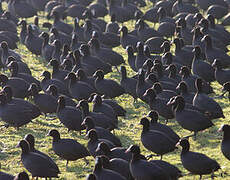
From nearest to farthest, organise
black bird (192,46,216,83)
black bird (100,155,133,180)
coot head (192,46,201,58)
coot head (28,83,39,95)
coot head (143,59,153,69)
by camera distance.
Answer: black bird (100,155,133,180) < coot head (28,83,39,95) < black bird (192,46,216,83) < coot head (192,46,201,58) < coot head (143,59,153,69)

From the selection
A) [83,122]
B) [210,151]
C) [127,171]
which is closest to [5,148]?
[83,122]

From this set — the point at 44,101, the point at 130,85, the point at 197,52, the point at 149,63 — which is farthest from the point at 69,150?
the point at 197,52

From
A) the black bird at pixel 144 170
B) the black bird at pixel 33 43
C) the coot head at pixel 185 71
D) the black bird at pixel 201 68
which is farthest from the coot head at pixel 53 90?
the black bird at pixel 33 43

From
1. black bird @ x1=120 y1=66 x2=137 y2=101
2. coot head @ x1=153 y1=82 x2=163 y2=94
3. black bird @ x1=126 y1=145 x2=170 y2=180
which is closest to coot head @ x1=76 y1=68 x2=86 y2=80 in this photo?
black bird @ x1=120 y1=66 x2=137 y2=101

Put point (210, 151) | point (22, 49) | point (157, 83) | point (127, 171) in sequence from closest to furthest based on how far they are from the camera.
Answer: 1. point (127, 171)
2. point (210, 151)
3. point (157, 83)
4. point (22, 49)

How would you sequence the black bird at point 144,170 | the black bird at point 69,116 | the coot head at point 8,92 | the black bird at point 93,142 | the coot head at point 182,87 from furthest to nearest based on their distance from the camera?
the coot head at point 182,87
the coot head at point 8,92
the black bird at point 69,116
the black bird at point 93,142
the black bird at point 144,170

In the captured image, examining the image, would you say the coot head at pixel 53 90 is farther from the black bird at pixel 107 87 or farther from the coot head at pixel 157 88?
the coot head at pixel 157 88

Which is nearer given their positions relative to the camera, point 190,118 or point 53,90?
point 190,118

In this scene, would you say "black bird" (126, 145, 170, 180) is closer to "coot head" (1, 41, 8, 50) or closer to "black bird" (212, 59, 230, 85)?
"black bird" (212, 59, 230, 85)

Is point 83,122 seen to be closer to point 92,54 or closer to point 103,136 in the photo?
point 103,136

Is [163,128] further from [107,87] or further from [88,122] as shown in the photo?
[107,87]

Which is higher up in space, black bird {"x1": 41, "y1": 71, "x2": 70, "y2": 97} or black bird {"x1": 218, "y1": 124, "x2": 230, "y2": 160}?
black bird {"x1": 218, "y1": 124, "x2": 230, "y2": 160}

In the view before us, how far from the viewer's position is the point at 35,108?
16.4m

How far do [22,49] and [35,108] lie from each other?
9111 mm
